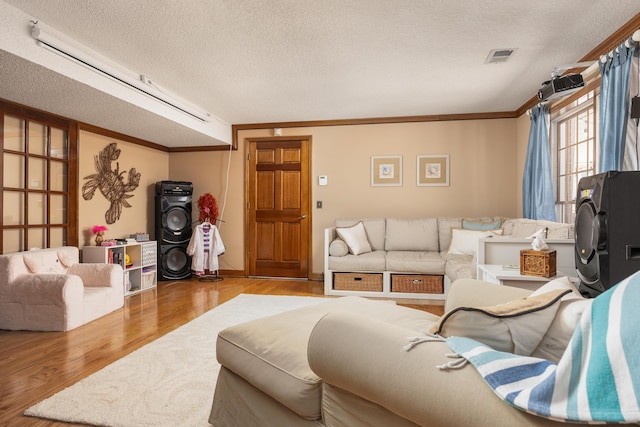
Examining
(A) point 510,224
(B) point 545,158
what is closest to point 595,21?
(B) point 545,158

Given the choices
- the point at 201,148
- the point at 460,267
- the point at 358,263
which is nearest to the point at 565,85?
the point at 460,267

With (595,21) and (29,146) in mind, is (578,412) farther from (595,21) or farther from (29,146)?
(29,146)

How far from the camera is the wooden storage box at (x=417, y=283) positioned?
13.9ft

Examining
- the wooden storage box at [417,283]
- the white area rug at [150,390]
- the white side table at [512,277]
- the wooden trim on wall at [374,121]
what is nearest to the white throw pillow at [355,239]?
the wooden storage box at [417,283]

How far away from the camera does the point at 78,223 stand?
4.24 metres

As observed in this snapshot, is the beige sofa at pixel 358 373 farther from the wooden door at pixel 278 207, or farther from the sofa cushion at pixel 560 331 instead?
the wooden door at pixel 278 207

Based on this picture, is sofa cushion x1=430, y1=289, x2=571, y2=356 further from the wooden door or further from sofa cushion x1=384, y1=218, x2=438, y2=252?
the wooden door

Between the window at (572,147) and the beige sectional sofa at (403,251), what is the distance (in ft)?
1.53

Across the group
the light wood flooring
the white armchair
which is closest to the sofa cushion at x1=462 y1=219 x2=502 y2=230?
the light wood flooring

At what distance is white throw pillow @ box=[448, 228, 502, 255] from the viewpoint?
4309mm

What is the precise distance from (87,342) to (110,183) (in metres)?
2.55

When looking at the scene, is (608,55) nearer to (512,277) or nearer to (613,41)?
(613,41)

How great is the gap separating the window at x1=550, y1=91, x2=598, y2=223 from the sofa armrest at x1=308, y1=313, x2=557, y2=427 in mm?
3149

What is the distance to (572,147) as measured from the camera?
12.3 ft
